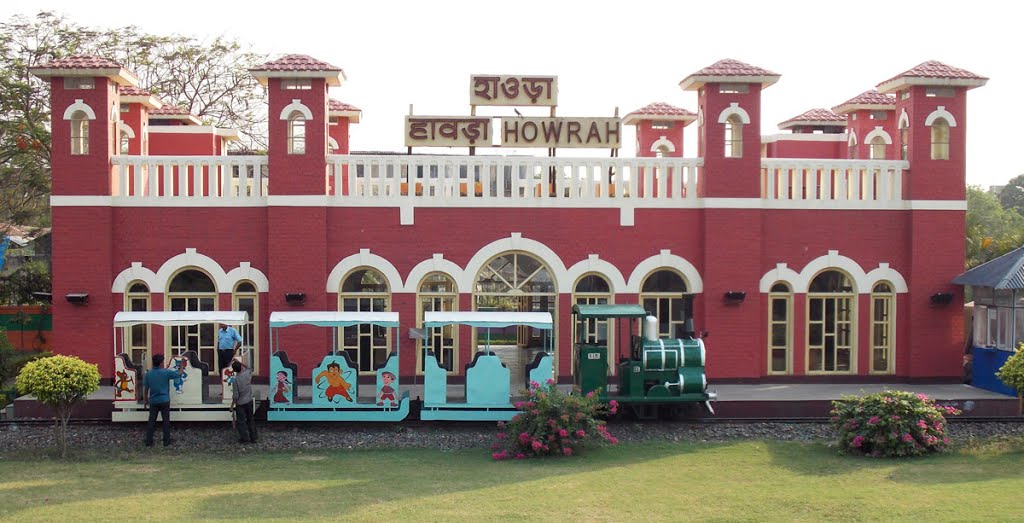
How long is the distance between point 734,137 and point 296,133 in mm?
8515

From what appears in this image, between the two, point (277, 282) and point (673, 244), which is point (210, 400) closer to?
point (277, 282)

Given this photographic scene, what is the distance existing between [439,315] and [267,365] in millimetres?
4276

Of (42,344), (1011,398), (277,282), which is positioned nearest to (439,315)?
(277,282)

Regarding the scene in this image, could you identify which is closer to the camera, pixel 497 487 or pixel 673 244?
pixel 497 487

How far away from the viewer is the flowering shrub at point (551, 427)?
1461cm

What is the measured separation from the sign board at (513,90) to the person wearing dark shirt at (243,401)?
7324 millimetres

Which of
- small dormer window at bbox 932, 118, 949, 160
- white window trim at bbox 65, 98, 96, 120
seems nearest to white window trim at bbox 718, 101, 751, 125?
small dormer window at bbox 932, 118, 949, 160

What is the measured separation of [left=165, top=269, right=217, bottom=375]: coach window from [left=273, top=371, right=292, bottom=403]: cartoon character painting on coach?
133 inches

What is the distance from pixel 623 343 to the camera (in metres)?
19.5

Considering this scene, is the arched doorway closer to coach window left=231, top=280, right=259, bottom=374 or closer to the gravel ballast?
the gravel ballast

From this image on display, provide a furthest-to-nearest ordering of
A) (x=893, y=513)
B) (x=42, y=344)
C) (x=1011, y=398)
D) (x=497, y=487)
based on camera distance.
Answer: (x=42, y=344) → (x=1011, y=398) → (x=497, y=487) → (x=893, y=513)

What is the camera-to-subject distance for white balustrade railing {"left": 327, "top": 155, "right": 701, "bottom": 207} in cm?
1938

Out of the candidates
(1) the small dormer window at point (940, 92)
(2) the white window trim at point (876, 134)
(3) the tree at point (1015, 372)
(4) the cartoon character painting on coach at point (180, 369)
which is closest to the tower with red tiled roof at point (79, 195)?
(4) the cartoon character painting on coach at point (180, 369)

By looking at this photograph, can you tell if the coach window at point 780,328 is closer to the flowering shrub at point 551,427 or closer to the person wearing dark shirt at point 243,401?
the flowering shrub at point 551,427
